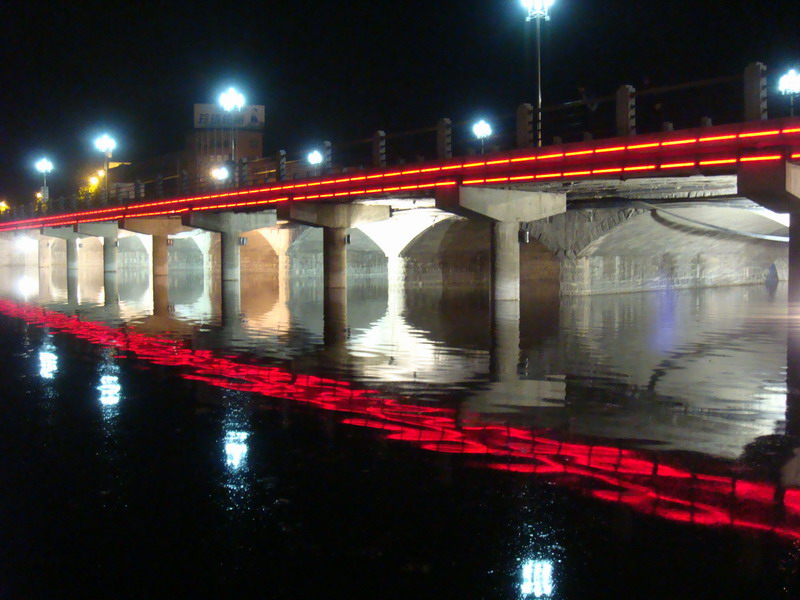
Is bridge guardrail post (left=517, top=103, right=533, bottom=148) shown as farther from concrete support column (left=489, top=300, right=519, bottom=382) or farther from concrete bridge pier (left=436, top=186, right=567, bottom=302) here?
concrete support column (left=489, top=300, right=519, bottom=382)

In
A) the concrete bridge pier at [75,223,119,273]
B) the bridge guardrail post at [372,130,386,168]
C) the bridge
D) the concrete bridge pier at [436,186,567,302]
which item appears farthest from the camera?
the concrete bridge pier at [75,223,119,273]

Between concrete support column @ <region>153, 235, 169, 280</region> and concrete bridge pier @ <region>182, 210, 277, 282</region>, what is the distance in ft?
19.8

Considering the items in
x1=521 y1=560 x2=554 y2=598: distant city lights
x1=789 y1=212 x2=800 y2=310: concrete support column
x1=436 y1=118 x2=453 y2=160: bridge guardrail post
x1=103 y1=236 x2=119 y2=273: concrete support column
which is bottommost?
x1=521 y1=560 x2=554 y2=598: distant city lights

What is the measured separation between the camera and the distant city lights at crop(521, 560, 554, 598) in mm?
4676

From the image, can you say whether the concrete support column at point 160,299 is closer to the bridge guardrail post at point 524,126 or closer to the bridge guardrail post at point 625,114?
the bridge guardrail post at point 524,126

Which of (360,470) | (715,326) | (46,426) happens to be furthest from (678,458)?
(715,326)

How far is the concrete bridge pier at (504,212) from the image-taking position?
24469 millimetres

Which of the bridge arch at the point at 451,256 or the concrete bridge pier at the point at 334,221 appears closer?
the concrete bridge pier at the point at 334,221

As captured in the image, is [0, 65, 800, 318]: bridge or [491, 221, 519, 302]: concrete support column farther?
[491, 221, 519, 302]: concrete support column

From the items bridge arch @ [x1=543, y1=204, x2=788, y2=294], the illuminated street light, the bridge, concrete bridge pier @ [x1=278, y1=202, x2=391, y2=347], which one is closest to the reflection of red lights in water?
the bridge

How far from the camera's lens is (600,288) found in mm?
34500

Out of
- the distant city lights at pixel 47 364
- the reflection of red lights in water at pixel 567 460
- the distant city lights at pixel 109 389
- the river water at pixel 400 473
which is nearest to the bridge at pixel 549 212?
the river water at pixel 400 473

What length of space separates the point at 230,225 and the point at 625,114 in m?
26.0

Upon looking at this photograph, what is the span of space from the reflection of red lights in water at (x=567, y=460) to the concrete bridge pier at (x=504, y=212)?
13.2 m
